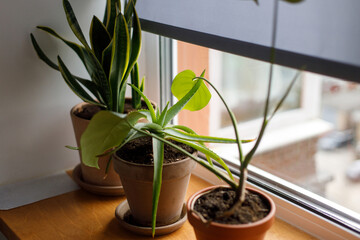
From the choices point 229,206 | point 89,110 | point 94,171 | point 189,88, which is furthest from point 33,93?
point 229,206

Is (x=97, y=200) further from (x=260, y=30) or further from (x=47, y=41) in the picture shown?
(x=260, y=30)

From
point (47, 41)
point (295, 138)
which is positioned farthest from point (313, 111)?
point (47, 41)

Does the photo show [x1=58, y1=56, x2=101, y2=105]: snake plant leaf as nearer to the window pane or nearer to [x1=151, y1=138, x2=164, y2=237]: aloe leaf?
[x1=151, y1=138, x2=164, y2=237]: aloe leaf

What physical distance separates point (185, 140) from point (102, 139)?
275 mm

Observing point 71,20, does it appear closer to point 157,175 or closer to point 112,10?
point 112,10

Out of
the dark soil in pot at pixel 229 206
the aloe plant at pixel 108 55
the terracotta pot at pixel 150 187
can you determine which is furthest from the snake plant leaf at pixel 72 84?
the dark soil in pot at pixel 229 206

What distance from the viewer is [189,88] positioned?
1.10m

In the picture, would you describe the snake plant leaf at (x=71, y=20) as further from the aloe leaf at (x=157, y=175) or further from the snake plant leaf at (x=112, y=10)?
the aloe leaf at (x=157, y=175)

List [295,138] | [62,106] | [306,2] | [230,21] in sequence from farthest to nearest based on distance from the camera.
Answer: [295,138] < [62,106] < [230,21] < [306,2]

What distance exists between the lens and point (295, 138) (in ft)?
9.79

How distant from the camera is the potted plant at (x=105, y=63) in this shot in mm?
1073

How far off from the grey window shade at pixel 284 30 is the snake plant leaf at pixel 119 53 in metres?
0.17

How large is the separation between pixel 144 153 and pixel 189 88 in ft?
0.66

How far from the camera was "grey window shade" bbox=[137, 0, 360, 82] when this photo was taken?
774 mm
